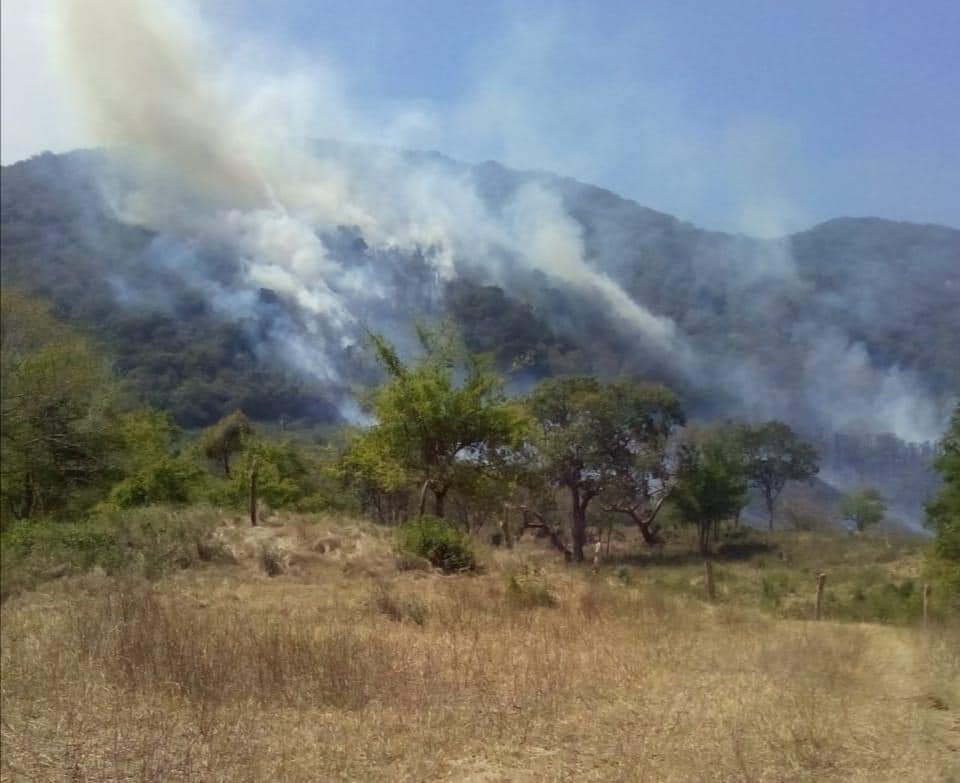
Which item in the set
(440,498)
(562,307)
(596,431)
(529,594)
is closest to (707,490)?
(596,431)

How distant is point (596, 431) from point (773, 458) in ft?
48.6

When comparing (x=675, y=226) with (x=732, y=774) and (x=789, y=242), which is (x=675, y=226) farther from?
(x=732, y=774)

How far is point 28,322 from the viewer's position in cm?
1456

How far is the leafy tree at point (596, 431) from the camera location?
47.3 metres

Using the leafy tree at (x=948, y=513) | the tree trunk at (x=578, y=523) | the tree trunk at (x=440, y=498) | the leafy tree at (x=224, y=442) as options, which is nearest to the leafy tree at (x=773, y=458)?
the tree trunk at (x=578, y=523)

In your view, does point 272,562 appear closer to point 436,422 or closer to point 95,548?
point 95,548

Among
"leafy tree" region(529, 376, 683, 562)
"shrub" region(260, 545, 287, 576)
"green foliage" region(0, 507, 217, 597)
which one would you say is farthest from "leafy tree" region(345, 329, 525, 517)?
"leafy tree" region(529, 376, 683, 562)

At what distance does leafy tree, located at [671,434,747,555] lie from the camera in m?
48.2

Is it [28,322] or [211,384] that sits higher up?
[211,384]

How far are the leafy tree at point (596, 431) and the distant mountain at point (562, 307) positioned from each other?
4479mm

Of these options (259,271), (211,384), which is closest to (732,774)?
(211,384)

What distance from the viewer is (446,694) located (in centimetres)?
705

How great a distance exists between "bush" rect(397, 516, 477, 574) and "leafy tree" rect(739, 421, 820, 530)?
127 feet

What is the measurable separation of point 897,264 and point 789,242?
92.8 feet
